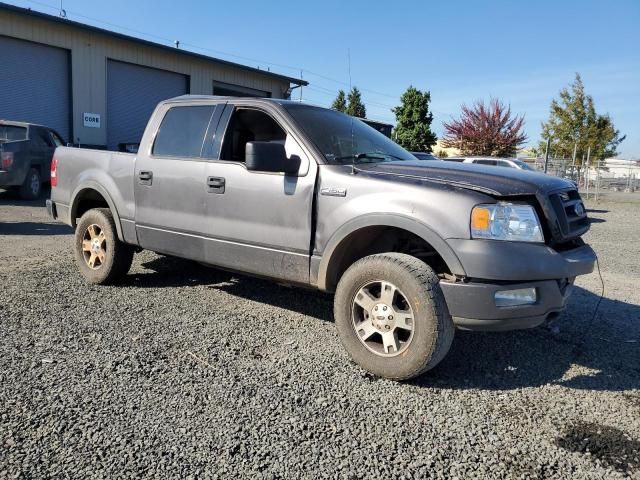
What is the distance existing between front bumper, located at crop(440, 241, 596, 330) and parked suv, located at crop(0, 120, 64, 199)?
12.3 metres

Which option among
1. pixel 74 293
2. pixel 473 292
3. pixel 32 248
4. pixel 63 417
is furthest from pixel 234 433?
pixel 32 248

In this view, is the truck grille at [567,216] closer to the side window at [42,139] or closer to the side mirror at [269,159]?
the side mirror at [269,159]

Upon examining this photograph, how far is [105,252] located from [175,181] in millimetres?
1317

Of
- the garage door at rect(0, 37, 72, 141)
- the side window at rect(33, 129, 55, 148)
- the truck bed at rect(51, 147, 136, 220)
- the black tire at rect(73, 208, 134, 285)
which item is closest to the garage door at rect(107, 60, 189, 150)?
the garage door at rect(0, 37, 72, 141)

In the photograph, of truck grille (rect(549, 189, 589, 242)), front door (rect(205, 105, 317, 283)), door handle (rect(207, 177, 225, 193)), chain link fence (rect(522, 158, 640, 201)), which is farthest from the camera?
chain link fence (rect(522, 158, 640, 201))

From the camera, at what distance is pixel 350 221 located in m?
3.72

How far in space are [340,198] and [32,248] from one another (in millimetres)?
5652

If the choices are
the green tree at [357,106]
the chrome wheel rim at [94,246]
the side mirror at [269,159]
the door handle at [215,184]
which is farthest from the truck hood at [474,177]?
the green tree at [357,106]

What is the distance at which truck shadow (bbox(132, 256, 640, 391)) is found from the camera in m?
3.64

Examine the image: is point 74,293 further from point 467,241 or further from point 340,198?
point 467,241

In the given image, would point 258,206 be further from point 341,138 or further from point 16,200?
point 16,200

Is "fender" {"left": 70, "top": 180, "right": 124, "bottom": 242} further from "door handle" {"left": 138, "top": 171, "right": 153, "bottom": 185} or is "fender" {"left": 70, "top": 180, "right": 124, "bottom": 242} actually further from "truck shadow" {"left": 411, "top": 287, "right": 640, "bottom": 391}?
"truck shadow" {"left": 411, "top": 287, "right": 640, "bottom": 391}

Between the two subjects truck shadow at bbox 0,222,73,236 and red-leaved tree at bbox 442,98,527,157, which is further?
red-leaved tree at bbox 442,98,527,157

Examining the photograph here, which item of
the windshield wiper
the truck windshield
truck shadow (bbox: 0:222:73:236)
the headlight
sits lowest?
truck shadow (bbox: 0:222:73:236)
